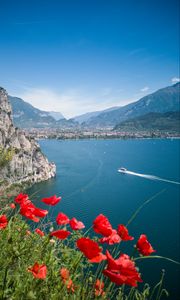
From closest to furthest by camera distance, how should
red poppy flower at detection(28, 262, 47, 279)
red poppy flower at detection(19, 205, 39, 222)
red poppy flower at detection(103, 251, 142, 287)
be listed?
red poppy flower at detection(103, 251, 142, 287), red poppy flower at detection(28, 262, 47, 279), red poppy flower at detection(19, 205, 39, 222)

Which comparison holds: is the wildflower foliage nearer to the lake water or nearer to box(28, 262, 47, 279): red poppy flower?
box(28, 262, 47, 279): red poppy flower

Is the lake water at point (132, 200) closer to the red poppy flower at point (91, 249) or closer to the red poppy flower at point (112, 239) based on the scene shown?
the red poppy flower at point (112, 239)

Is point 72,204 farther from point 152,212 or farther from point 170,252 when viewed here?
point 170,252

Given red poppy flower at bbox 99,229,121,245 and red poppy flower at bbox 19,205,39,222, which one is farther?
red poppy flower at bbox 19,205,39,222

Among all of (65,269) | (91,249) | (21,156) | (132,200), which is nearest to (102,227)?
(91,249)

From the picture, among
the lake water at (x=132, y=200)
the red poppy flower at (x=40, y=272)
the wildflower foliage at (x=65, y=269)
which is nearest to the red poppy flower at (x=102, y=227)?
the wildflower foliage at (x=65, y=269)

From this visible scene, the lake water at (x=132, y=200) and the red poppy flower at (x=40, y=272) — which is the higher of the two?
the red poppy flower at (x=40, y=272)

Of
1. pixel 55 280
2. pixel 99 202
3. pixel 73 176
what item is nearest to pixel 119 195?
pixel 99 202

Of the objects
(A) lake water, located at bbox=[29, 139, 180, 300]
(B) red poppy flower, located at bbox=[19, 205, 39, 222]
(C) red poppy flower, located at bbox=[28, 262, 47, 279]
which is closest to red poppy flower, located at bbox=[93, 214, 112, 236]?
(C) red poppy flower, located at bbox=[28, 262, 47, 279]

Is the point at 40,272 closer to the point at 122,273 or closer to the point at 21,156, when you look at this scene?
the point at 122,273
